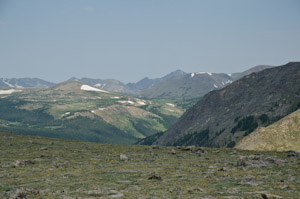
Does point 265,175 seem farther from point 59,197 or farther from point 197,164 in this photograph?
point 59,197

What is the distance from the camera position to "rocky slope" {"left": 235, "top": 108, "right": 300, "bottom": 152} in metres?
122

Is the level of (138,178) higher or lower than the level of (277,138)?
lower

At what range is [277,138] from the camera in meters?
128

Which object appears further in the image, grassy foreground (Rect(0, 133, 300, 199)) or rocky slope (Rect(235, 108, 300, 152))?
rocky slope (Rect(235, 108, 300, 152))

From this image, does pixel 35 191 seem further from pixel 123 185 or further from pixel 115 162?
pixel 115 162

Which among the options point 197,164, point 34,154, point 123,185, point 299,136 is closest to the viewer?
point 123,185

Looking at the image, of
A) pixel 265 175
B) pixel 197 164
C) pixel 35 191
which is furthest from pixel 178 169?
pixel 35 191

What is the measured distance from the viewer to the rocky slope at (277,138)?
4802 inches

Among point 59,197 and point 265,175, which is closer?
point 59,197

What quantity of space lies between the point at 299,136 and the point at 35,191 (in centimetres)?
11667

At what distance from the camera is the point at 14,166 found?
1896 inches

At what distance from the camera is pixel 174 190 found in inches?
1236

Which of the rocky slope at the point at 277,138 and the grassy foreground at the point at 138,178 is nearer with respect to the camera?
the grassy foreground at the point at 138,178

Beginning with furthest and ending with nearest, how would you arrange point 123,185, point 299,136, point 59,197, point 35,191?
point 299,136 → point 123,185 → point 35,191 → point 59,197
